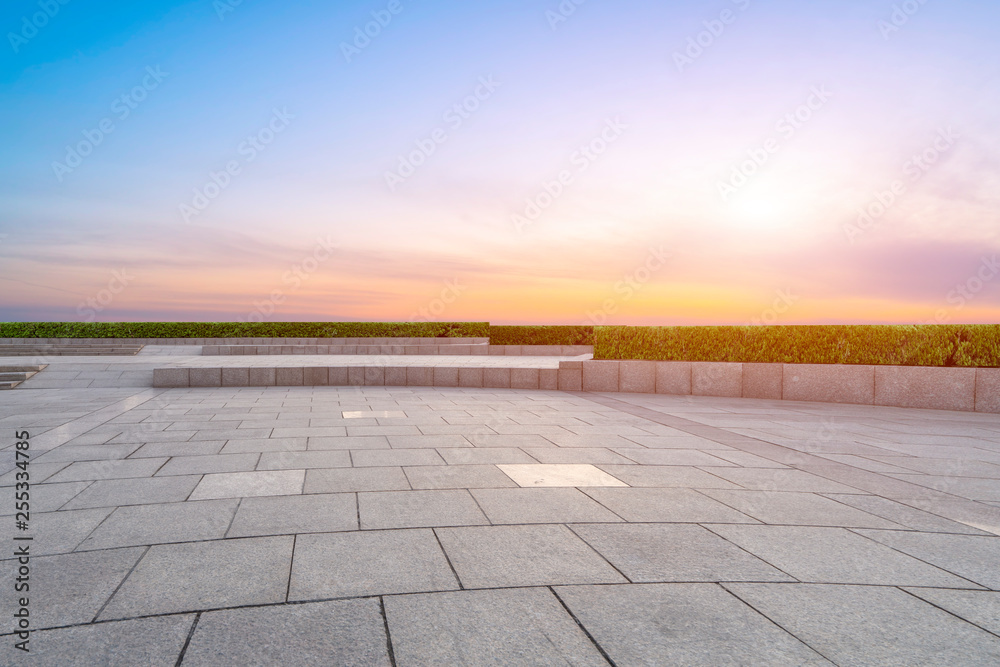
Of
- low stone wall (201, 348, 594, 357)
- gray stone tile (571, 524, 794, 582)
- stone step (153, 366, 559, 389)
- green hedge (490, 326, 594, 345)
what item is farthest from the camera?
green hedge (490, 326, 594, 345)

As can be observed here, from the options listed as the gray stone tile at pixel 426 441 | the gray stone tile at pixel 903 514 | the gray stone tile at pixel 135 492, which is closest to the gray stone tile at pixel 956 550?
the gray stone tile at pixel 903 514

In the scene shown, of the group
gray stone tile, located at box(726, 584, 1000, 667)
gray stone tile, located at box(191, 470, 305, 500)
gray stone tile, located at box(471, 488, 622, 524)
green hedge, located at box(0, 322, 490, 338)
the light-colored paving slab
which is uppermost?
green hedge, located at box(0, 322, 490, 338)

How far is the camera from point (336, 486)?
5125mm

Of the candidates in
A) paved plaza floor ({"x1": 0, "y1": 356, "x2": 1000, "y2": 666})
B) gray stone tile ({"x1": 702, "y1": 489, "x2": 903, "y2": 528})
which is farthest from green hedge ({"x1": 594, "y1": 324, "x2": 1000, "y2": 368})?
gray stone tile ({"x1": 702, "y1": 489, "x2": 903, "y2": 528})

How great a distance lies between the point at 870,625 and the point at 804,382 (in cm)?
1048

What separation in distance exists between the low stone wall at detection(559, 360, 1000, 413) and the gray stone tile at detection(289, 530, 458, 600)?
10.3 m

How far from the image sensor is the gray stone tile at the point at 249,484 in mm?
4853

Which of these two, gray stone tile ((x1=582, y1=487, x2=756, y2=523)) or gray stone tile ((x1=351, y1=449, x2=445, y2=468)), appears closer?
gray stone tile ((x1=582, y1=487, x2=756, y2=523))

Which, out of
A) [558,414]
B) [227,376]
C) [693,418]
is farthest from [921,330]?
[227,376]

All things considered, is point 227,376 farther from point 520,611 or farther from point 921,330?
point 921,330

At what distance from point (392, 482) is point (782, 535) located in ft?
10.1

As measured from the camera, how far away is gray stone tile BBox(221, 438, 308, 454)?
661 cm

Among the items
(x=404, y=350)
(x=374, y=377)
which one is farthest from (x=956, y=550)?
(x=404, y=350)

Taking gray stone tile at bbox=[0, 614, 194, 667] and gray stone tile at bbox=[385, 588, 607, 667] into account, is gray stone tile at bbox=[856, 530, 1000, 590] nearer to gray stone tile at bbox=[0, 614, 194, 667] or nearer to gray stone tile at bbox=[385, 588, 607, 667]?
gray stone tile at bbox=[385, 588, 607, 667]
